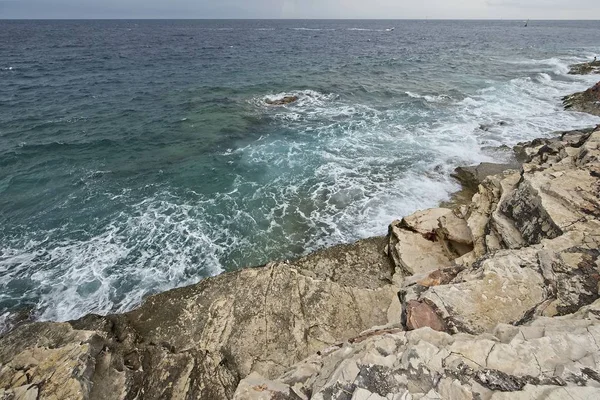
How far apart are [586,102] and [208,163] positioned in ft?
118

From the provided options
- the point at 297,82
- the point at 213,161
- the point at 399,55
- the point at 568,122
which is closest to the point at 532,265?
the point at 213,161

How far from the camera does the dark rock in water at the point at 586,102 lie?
28.7 meters

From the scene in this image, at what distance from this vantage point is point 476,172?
17.7m

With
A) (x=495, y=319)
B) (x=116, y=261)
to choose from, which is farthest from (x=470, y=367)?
(x=116, y=261)

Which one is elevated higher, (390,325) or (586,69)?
(586,69)

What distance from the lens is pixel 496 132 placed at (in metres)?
24.7

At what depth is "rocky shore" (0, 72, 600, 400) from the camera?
5.07 metres

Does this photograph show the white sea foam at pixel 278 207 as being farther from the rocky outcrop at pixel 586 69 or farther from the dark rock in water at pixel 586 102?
the rocky outcrop at pixel 586 69

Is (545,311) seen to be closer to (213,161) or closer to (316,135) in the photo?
(213,161)

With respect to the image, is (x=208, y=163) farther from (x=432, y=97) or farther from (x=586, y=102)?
→ (x=586, y=102)

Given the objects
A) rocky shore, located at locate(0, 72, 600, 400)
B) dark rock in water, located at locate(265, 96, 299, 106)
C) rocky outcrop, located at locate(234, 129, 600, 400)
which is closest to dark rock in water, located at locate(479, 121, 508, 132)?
rocky shore, located at locate(0, 72, 600, 400)

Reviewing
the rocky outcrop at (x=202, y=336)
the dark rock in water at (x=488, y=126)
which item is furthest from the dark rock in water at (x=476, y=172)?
the rocky outcrop at (x=202, y=336)

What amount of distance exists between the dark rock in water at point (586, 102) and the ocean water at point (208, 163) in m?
1.49

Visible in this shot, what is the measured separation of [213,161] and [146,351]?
14.7 m
